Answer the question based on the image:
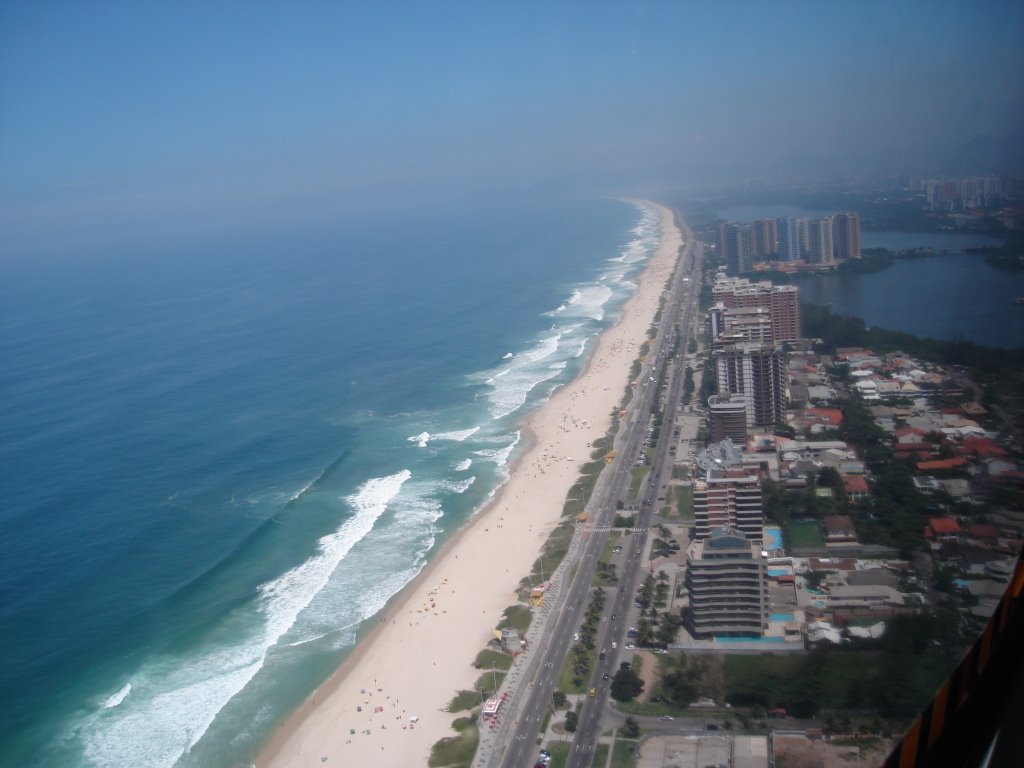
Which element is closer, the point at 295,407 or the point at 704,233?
the point at 295,407

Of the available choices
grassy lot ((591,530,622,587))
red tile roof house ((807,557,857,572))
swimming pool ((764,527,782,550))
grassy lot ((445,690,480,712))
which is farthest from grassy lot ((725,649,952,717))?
swimming pool ((764,527,782,550))

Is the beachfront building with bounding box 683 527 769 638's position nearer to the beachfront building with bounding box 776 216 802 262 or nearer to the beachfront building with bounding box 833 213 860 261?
→ the beachfront building with bounding box 833 213 860 261

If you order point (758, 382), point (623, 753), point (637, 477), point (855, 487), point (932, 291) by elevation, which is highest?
point (932, 291)

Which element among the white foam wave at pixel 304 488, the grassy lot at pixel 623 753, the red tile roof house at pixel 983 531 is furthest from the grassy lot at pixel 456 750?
the white foam wave at pixel 304 488

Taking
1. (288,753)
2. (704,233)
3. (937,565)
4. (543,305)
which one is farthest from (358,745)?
(704,233)

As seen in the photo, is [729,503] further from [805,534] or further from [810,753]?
[810,753]

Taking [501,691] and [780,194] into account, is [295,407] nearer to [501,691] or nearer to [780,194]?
[501,691]

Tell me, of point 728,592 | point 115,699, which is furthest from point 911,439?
point 115,699
